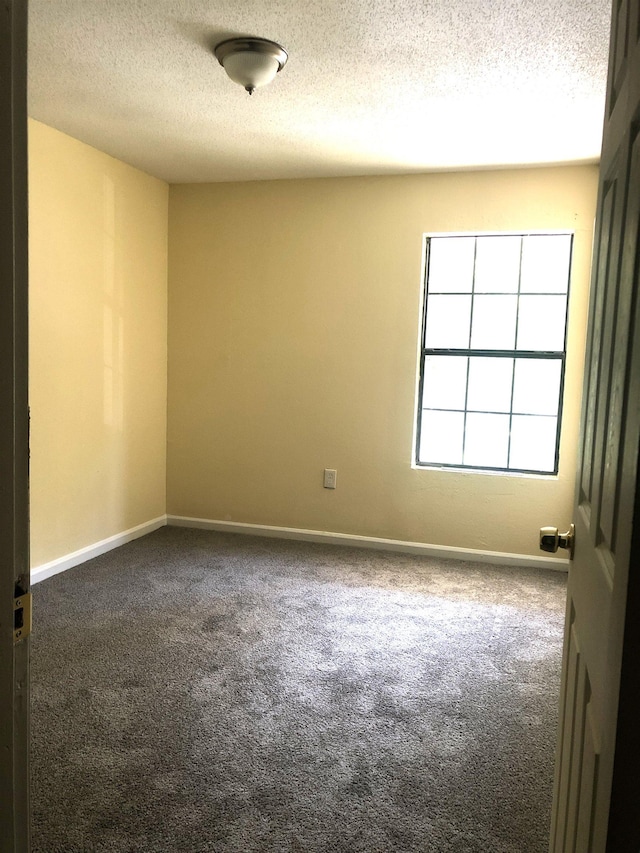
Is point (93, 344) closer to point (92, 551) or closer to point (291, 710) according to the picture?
point (92, 551)

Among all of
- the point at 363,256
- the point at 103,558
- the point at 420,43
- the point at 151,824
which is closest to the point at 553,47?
the point at 420,43

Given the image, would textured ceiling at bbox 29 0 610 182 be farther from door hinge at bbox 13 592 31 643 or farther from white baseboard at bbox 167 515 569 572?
white baseboard at bbox 167 515 569 572

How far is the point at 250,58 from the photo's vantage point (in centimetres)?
250

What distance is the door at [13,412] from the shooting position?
72 cm

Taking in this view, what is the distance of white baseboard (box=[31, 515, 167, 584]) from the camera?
356 cm

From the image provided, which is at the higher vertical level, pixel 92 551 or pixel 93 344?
pixel 93 344

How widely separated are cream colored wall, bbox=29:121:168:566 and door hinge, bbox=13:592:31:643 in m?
2.87

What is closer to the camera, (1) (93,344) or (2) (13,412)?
(2) (13,412)

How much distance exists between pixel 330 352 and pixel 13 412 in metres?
3.66

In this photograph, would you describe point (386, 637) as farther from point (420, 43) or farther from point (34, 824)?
point (420, 43)

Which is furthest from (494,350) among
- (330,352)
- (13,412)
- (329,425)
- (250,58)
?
(13,412)

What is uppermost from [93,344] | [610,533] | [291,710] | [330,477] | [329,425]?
[93,344]

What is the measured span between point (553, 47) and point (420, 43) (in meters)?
0.50

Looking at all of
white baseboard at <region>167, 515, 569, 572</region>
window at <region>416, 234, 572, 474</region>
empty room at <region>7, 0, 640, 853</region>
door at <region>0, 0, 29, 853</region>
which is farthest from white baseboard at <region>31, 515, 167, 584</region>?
door at <region>0, 0, 29, 853</region>
